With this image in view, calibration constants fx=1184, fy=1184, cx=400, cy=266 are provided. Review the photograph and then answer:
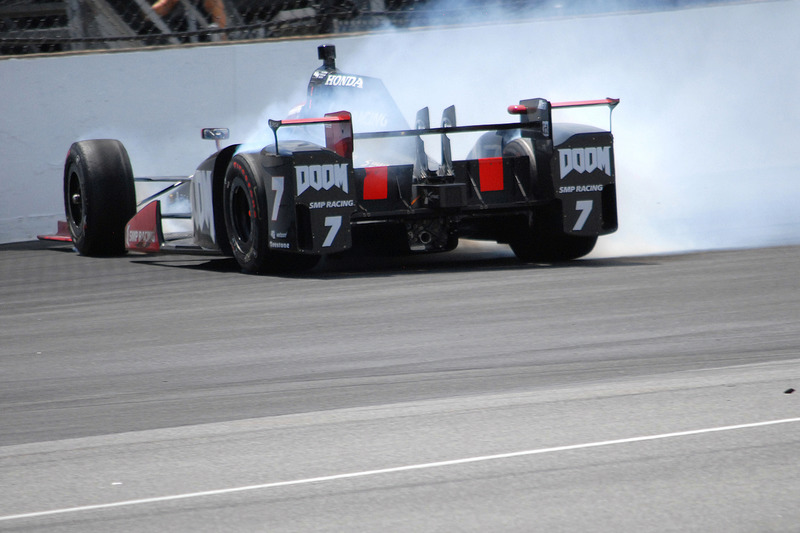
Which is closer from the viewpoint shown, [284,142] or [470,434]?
[470,434]

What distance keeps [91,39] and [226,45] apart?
153cm

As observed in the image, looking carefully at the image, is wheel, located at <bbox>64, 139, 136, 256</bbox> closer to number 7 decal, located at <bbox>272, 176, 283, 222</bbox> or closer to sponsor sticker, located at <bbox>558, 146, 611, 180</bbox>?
number 7 decal, located at <bbox>272, 176, 283, 222</bbox>

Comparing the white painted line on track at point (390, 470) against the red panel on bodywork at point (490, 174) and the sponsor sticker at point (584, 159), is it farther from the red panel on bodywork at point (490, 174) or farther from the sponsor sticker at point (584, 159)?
the red panel on bodywork at point (490, 174)

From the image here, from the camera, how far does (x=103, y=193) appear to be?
10250 millimetres

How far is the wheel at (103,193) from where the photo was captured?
10.2 metres

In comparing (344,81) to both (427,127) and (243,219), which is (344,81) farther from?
(243,219)

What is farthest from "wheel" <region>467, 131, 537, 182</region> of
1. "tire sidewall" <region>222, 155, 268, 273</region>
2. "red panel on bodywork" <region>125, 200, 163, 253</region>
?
"red panel on bodywork" <region>125, 200, 163, 253</region>

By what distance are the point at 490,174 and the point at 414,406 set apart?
431 cm

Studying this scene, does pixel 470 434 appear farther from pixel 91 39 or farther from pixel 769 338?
pixel 91 39

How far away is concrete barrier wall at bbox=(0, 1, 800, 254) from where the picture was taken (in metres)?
13.0

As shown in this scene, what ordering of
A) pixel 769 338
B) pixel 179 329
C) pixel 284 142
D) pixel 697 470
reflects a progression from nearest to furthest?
pixel 697 470 < pixel 769 338 < pixel 179 329 < pixel 284 142

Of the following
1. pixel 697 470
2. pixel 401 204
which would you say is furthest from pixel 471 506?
pixel 401 204

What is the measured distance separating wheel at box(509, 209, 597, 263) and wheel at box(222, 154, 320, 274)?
62.9 inches

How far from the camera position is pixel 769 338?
5.45m
